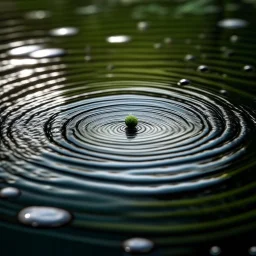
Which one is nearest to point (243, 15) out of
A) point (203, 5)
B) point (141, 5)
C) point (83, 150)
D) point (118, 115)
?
point (203, 5)

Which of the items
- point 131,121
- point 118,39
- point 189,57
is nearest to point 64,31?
point 118,39

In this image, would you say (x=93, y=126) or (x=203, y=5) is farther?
(x=203, y=5)

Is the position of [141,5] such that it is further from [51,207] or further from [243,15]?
Result: [51,207]

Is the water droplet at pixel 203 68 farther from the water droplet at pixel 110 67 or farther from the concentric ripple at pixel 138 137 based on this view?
the water droplet at pixel 110 67

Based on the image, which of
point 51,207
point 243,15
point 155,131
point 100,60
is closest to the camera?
point 51,207

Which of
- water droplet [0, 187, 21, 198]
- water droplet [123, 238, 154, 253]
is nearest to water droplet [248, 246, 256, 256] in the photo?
water droplet [123, 238, 154, 253]


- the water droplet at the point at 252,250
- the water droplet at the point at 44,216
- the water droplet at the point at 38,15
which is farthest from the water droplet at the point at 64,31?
the water droplet at the point at 252,250

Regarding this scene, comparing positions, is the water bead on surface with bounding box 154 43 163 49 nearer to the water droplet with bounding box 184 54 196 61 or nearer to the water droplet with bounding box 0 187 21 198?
the water droplet with bounding box 184 54 196 61
